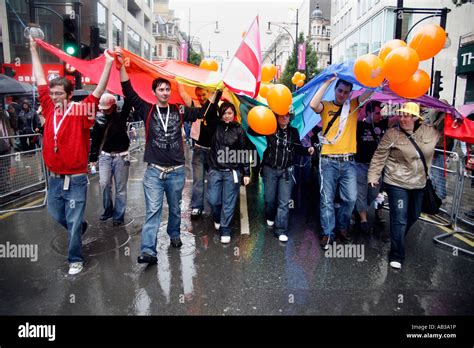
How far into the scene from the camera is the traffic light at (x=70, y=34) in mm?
9461

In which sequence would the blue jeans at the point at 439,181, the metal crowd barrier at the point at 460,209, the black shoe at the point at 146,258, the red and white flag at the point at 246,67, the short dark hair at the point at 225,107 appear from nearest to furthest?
1. the black shoe at the point at 146,258
2. the red and white flag at the point at 246,67
3. the short dark hair at the point at 225,107
4. the metal crowd barrier at the point at 460,209
5. the blue jeans at the point at 439,181

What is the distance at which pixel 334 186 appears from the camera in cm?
511

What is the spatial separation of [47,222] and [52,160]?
242cm

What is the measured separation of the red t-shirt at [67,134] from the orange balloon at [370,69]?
2950mm

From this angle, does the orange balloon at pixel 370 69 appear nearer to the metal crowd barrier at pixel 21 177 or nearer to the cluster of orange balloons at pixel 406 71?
the cluster of orange balloons at pixel 406 71

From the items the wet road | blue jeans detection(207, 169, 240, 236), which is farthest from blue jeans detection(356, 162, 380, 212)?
blue jeans detection(207, 169, 240, 236)

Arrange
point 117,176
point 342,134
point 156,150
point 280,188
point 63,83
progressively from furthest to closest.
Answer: point 117,176, point 280,188, point 342,134, point 156,150, point 63,83

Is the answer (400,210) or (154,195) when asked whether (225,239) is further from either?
(400,210)

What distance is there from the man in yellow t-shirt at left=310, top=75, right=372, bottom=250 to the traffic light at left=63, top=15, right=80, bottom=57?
7243mm

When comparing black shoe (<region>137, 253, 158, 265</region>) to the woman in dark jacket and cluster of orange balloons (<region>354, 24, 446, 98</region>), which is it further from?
cluster of orange balloons (<region>354, 24, 446, 98</region>)

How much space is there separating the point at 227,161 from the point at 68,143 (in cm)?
205

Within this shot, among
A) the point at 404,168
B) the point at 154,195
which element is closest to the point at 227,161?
the point at 154,195

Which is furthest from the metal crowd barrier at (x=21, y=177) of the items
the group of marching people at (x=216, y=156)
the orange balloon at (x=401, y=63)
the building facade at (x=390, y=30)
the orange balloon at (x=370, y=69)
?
the building facade at (x=390, y=30)

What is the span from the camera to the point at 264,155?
5.49 m
